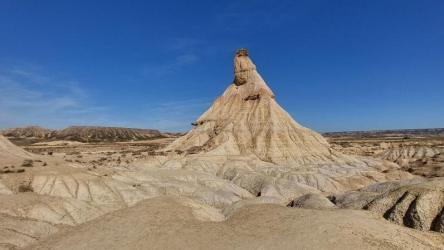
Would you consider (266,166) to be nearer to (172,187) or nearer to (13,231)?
(172,187)

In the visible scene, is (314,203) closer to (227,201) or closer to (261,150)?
(227,201)

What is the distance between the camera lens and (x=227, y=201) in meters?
42.4

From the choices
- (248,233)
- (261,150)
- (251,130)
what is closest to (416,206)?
(248,233)

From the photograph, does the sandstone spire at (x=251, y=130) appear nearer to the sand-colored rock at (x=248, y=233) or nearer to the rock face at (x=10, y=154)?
the rock face at (x=10, y=154)

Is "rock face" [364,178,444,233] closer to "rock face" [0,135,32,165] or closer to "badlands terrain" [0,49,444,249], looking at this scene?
"badlands terrain" [0,49,444,249]

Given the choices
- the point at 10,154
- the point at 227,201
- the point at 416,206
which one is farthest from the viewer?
the point at 10,154

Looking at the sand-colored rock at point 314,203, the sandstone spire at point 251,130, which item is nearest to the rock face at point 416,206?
the sand-colored rock at point 314,203

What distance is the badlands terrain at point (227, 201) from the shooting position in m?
22.2

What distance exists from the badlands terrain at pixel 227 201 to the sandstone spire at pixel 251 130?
1.18 feet

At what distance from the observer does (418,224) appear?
25391 millimetres

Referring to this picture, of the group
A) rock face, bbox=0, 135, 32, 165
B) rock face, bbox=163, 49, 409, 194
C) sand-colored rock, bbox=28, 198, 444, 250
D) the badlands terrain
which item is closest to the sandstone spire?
rock face, bbox=163, 49, 409, 194

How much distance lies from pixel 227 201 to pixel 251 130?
37.9 meters

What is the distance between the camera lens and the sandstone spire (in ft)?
243

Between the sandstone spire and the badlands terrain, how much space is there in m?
0.36
